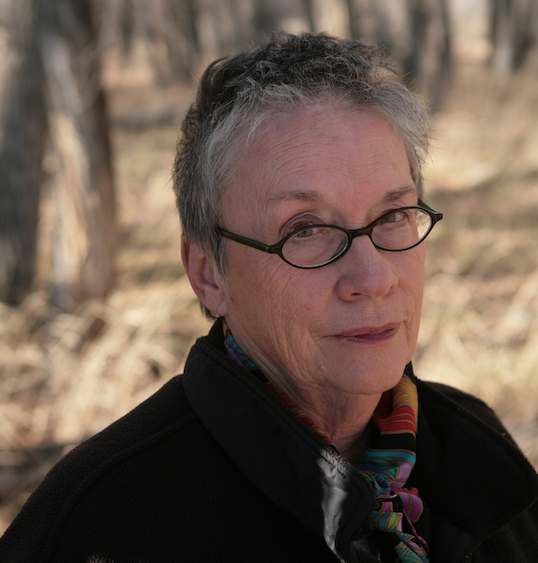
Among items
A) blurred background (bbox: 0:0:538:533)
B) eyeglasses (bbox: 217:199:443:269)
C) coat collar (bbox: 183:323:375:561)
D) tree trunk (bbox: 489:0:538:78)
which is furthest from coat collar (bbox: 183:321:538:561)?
tree trunk (bbox: 489:0:538:78)

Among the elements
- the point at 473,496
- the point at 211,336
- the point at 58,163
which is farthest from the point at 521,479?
the point at 58,163

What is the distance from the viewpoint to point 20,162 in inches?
199

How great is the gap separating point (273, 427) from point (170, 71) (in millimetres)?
22555

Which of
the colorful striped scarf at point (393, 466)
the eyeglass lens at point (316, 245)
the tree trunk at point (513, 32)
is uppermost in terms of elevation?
the tree trunk at point (513, 32)

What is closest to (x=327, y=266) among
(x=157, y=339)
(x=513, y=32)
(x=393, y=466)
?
(x=393, y=466)

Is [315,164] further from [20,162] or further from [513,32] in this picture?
[513,32]

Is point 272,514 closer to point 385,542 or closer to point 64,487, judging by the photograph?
point 385,542

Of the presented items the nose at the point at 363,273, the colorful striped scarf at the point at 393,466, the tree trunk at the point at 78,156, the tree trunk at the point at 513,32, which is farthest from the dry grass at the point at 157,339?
the tree trunk at the point at 513,32

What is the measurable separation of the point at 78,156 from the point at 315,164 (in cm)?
351

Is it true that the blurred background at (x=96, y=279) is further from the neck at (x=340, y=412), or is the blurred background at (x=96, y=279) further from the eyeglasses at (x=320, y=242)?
the neck at (x=340, y=412)

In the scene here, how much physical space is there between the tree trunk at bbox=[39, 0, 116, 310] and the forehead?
333 centimetres

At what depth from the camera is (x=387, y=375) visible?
148 centimetres

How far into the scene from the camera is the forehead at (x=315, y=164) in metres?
1.43

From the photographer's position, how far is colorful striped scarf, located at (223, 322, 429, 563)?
140 centimetres
